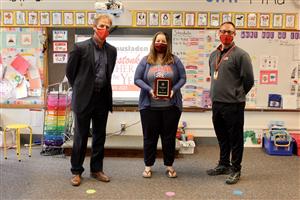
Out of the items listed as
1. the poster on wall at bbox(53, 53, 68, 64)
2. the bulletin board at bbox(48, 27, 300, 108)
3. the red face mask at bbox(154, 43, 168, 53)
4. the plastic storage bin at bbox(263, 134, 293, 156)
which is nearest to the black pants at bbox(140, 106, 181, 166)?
the red face mask at bbox(154, 43, 168, 53)

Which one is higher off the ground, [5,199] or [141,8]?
[141,8]

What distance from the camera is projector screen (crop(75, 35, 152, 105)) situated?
488 cm

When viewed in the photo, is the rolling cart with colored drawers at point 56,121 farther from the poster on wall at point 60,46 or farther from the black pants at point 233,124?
the black pants at point 233,124

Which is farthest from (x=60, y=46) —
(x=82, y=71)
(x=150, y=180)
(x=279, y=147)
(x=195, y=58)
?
(x=279, y=147)

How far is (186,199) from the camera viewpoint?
318 centimetres

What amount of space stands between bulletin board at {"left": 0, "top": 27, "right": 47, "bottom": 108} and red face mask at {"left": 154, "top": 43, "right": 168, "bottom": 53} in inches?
77.5

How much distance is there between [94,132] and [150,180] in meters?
0.72

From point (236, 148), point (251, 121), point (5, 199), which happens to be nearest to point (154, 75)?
point (236, 148)

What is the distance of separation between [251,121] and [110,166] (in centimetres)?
208

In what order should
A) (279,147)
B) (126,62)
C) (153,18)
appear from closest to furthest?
(279,147) → (153,18) → (126,62)

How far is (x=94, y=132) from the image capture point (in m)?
3.57

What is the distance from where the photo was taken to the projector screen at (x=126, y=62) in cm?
488

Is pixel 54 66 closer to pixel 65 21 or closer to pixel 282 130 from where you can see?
pixel 65 21

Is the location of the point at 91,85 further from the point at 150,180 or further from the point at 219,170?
the point at 219,170
